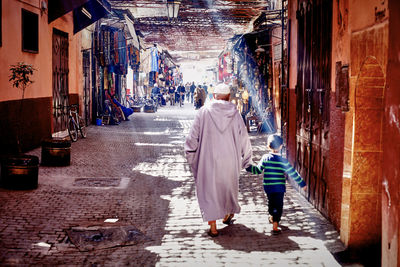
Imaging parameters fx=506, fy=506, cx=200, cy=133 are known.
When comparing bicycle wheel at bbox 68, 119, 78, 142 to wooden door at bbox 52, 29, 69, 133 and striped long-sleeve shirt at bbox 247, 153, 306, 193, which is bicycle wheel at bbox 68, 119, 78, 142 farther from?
striped long-sleeve shirt at bbox 247, 153, 306, 193

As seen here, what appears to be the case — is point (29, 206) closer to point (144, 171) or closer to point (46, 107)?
point (144, 171)

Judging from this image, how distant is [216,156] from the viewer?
589cm

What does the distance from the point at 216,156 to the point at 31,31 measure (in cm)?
888

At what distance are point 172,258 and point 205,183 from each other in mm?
1164

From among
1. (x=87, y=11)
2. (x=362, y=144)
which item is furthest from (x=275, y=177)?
(x=87, y=11)

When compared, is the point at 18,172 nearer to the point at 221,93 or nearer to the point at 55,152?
the point at 55,152

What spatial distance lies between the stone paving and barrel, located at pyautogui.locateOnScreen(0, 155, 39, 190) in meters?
0.19

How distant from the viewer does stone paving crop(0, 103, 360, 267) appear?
509 centimetres

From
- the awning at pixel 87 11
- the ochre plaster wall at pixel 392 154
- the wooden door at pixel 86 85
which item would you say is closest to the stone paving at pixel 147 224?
the ochre plaster wall at pixel 392 154

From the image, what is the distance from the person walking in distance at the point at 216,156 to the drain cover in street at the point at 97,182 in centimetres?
322

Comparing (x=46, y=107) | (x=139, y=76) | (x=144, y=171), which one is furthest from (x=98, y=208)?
(x=139, y=76)

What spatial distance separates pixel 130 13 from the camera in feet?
69.2

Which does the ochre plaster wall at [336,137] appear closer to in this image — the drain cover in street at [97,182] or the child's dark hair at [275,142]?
the child's dark hair at [275,142]

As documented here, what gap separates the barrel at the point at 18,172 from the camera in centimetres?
801
